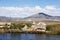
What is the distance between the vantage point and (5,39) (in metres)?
32.4

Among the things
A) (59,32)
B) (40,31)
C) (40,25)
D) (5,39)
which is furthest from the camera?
(40,25)

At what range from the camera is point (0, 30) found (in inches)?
1907

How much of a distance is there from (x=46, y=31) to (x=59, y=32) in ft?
11.0

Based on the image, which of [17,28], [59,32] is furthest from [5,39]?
[17,28]

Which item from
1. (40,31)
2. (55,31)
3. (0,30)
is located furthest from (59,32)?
(0,30)

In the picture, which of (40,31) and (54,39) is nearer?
(54,39)

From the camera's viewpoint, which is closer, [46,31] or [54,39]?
[54,39]

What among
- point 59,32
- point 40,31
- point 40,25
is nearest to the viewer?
point 59,32

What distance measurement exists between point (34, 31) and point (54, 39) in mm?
14828

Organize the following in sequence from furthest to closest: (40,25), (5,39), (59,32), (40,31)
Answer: (40,25) < (40,31) < (59,32) < (5,39)

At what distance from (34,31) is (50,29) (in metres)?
3.55

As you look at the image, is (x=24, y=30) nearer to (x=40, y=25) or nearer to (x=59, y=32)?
(x=40, y=25)

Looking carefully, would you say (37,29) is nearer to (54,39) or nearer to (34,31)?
(34,31)

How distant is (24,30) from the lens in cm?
4916
